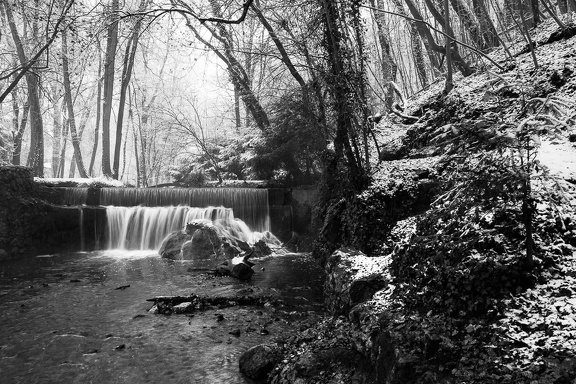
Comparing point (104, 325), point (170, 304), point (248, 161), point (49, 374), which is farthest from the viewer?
point (248, 161)

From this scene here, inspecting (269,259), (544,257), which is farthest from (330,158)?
(544,257)

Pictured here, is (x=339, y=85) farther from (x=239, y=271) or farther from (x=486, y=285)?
(x=486, y=285)

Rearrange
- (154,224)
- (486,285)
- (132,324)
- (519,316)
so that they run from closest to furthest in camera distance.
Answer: (519,316), (486,285), (132,324), (154,224)

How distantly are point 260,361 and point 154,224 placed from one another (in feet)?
35.3

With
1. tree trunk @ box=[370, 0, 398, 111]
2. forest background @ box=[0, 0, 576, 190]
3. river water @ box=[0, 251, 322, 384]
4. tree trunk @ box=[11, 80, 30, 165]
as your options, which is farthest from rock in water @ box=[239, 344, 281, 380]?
tree trunk @ box=[11, 80, 30, 165]

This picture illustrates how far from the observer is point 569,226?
3.19m

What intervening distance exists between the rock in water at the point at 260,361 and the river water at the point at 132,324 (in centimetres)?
11

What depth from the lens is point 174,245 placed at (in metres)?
11.9

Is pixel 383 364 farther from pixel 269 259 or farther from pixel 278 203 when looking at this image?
pixel 278 203

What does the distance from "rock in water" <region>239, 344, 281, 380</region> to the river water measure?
4.3 inches

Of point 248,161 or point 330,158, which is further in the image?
point 248,161

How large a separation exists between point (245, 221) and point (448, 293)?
11.4 meters

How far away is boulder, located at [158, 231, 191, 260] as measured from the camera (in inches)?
457

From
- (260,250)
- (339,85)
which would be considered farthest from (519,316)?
(260,250)
